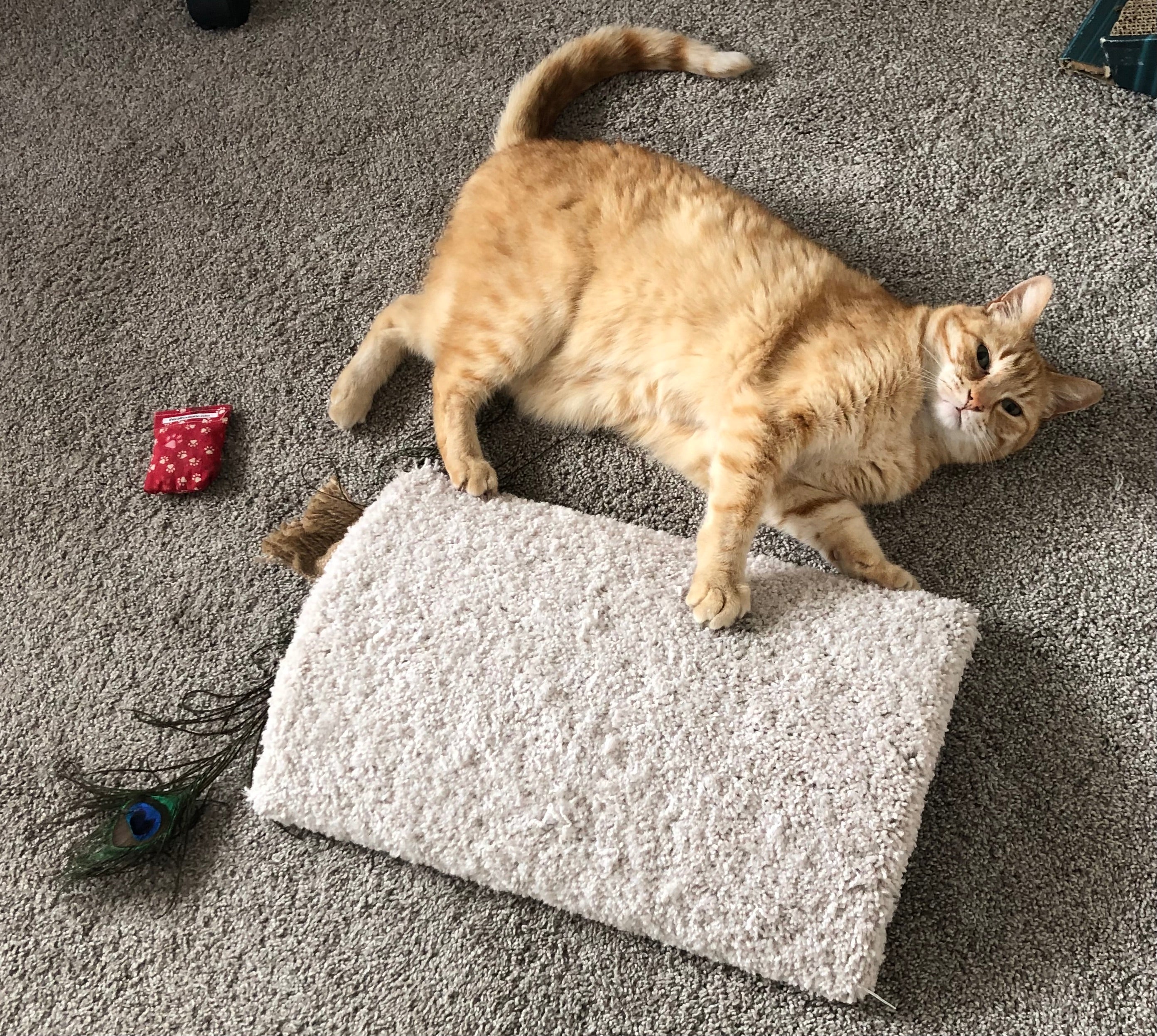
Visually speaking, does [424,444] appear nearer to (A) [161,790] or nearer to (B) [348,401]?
(B) [348,401]

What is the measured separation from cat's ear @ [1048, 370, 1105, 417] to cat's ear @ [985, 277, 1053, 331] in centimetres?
12

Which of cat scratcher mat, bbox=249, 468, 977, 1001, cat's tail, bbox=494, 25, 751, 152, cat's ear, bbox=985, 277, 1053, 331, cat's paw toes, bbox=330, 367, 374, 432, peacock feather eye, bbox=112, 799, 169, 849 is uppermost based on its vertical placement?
cat's tail, bbox=494, 25, 751, 152

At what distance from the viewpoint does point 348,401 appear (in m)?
1.76

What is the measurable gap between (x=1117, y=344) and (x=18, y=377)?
2234 mm

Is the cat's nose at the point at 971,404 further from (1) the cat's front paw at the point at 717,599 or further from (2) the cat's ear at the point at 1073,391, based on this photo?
(1) the cat's front paw at the point at 717,599

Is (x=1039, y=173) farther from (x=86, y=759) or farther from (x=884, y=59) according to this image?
(x=86, y=759)

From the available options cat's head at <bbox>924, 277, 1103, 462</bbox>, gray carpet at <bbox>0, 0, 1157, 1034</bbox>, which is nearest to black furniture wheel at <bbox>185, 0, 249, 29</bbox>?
gray carpet at <bbox>0, 0, 1157, 1034</bbox>

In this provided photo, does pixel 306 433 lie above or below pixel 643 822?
above

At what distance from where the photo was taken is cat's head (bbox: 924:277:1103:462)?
1.51 meters

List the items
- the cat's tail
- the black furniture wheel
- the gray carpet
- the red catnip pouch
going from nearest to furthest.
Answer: the gray carpet → the red catnip pouch → the cat's tail → the black furniture wheel

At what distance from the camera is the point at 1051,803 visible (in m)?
1.42

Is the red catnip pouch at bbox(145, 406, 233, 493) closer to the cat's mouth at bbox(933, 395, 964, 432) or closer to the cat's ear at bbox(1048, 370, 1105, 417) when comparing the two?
the cat's mouth at bbox(933, 395, 964, 432)

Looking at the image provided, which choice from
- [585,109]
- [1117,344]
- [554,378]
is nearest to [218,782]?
[554,378]

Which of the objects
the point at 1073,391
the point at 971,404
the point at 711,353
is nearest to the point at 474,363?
the point at 711,353
